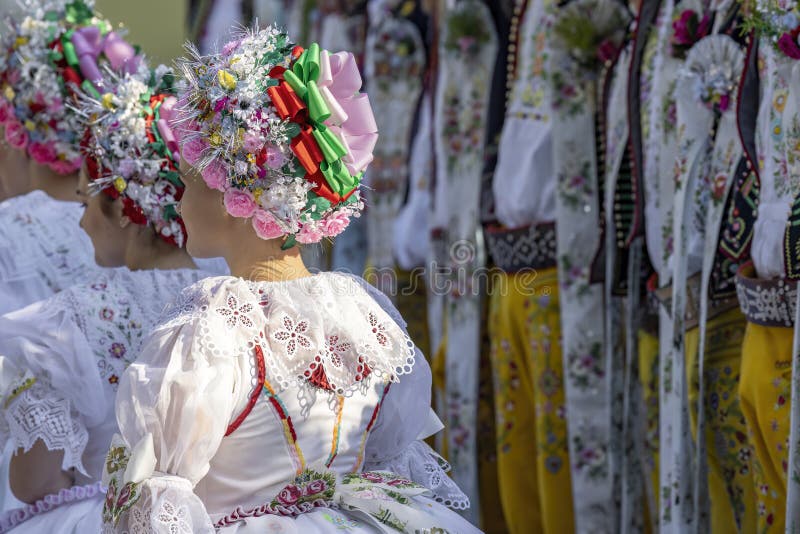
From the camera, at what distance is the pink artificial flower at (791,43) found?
7.75ft

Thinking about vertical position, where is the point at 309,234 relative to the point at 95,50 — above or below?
below

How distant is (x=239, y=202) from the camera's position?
6.41ft

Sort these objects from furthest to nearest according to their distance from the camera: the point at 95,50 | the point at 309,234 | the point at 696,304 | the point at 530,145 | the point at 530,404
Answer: the point at 530,404 → the point at 530,145 → the point at 95,50 → the point at 696,304 → the point at 309,234

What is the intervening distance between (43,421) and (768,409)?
151 cm

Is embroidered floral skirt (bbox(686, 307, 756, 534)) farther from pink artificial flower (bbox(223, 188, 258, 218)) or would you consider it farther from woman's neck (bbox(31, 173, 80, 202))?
woman's neck (bbox(31, 173, 80, 202))

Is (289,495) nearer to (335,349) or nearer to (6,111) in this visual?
(335,349)

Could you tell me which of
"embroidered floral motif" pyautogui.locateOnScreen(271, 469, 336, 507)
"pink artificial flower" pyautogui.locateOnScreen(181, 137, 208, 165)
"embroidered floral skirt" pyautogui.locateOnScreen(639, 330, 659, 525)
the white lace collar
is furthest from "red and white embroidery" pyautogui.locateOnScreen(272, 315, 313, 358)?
"embroidered floral skirt" pyautogui.locateOnScreen(639, 330, 659, 525)

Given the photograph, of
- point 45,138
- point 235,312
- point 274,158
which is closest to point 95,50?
point 45,138

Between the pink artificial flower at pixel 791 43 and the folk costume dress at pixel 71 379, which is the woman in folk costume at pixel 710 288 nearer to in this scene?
the pink artificial flower at pixel 791 43

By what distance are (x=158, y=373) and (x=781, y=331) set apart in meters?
1.37

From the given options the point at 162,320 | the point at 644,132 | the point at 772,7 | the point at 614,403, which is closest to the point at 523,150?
the point at 644,132

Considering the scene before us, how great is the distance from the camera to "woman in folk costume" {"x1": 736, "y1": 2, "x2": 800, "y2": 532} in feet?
7.82

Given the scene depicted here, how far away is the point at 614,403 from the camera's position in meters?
3.47

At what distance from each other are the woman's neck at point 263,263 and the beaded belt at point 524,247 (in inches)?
69.1
